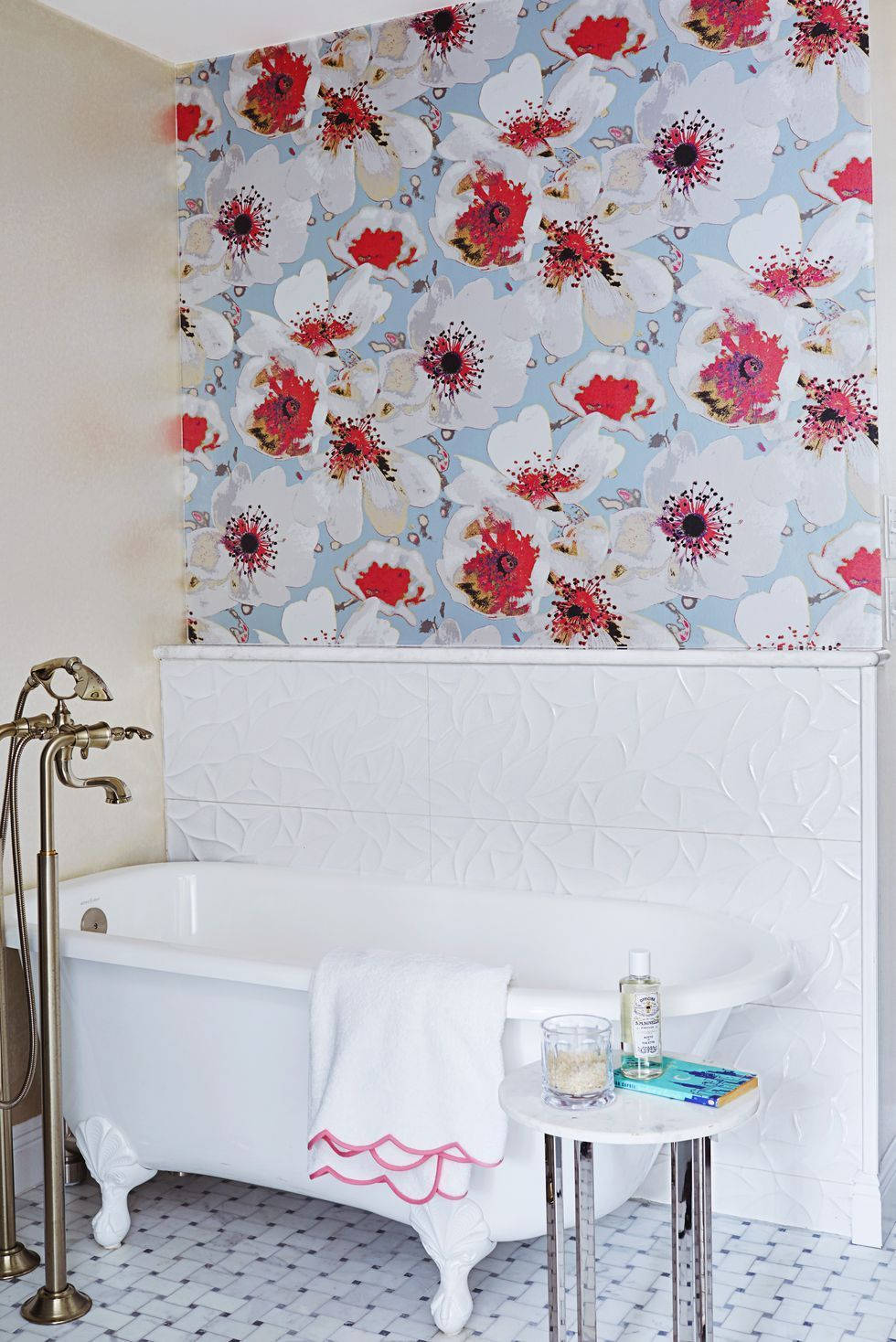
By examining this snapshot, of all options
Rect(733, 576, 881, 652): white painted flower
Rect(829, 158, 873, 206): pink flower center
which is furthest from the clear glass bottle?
Rect(829, 158, 873, 206): pink flower center

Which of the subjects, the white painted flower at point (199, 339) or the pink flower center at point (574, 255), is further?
the white painted flower at point (199, 339)

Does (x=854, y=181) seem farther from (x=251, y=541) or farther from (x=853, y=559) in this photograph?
→ (x=251, y=541)

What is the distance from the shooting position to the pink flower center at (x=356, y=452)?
3301 millimetres

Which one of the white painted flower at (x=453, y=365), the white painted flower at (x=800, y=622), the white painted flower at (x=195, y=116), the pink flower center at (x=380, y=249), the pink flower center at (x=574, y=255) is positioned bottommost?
the white painted flower at (x=800, y=622)

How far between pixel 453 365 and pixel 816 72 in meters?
1.00

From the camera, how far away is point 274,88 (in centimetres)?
341

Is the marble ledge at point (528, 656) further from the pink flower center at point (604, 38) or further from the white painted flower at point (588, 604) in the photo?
the pink flower center at point (604, 38)

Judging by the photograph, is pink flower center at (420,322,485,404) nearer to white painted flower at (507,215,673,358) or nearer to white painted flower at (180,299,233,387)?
white painted flower at (507,215,673,358)

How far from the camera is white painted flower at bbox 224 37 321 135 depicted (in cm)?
336

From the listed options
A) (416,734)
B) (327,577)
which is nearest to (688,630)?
(416,734)

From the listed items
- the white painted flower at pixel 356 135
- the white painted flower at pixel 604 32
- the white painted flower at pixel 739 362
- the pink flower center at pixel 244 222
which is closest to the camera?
the white painted flower at pixel 739 362

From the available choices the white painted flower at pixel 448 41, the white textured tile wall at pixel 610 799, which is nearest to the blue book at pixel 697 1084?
the white textured tile wall at pixel 610 799

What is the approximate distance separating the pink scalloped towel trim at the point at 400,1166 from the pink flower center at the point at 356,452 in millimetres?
1639

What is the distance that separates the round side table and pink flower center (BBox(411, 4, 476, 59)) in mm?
2417
